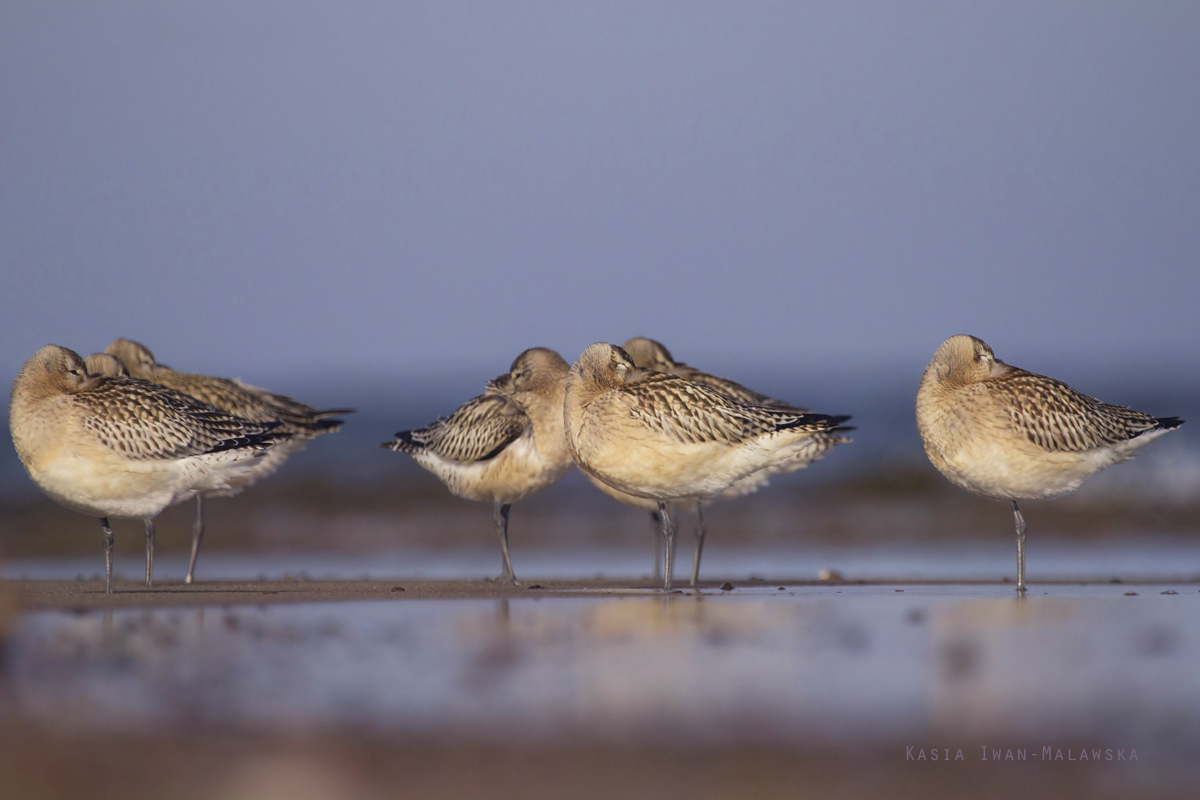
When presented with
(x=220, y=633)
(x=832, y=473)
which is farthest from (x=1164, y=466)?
(x=220, y=633)

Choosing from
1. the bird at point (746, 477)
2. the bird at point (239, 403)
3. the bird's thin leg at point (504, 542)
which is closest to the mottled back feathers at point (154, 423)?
the bird at point (239, 403)

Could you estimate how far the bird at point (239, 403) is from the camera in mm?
12148

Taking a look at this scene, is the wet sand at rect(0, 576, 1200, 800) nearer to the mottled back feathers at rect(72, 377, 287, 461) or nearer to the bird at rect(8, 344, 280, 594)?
the bird at rect(8, 344, 280, 594)

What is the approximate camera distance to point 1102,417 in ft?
33.7

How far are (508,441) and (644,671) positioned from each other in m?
5.26

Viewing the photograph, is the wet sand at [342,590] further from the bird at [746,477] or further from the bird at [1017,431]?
the bird at [1017,431]

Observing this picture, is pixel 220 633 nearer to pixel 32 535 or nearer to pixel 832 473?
pixel 32 535

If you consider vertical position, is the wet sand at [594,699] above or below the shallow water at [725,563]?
below

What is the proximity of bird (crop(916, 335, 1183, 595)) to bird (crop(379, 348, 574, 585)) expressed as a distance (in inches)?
120

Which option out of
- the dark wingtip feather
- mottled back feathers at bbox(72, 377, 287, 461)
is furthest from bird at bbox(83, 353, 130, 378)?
the dark wingtip feather

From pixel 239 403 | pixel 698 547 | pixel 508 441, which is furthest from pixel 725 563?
pixel 239 403

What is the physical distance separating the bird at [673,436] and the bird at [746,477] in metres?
0.33

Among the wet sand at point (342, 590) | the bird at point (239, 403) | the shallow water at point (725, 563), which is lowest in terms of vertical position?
the wet sand at point (342, 590)

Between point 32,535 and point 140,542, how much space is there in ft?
Result: 4.22
